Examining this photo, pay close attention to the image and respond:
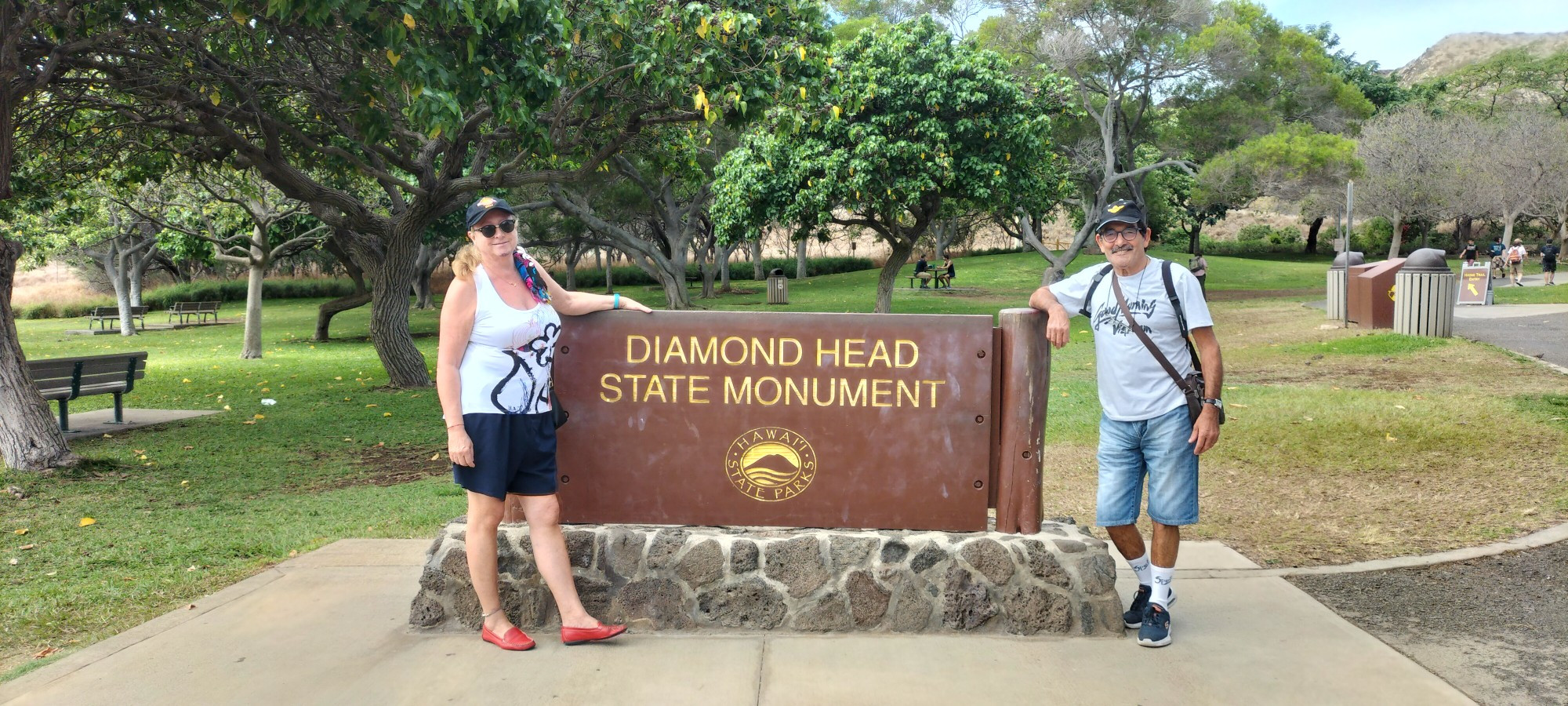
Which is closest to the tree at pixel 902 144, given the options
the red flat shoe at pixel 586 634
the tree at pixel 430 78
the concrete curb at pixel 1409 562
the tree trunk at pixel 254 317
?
the tree at pixel 430 78

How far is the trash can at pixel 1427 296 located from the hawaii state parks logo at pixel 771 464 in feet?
41.8

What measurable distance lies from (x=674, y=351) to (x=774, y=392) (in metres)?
0.45

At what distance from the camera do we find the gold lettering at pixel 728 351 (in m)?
4.50

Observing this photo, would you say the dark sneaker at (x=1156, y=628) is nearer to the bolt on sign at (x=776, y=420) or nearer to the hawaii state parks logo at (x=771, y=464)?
the bolt on sign at (x=776, y=420)

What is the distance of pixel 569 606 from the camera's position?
4168mm

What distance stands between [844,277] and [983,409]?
130 feet

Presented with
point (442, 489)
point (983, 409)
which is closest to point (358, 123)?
point (442, 489)

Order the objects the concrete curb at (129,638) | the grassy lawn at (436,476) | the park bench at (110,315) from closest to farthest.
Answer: the concrete curb at (129,638) < the grassy lawn at (436,476) < the park bench at (110,315)

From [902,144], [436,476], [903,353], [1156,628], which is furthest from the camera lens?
[902,144]

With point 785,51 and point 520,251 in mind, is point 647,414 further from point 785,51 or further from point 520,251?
point 785,51

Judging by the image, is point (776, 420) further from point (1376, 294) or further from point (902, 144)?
point (902, 144)

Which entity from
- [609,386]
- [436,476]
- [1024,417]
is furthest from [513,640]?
[436,476]

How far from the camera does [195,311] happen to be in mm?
34969

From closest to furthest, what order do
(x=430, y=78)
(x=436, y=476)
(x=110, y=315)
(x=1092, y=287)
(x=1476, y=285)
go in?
(x=1092, y=287)
(x=430, y=78)
(x=436, y=476)
(x=1476, y=285)
(x=110, y=315)
